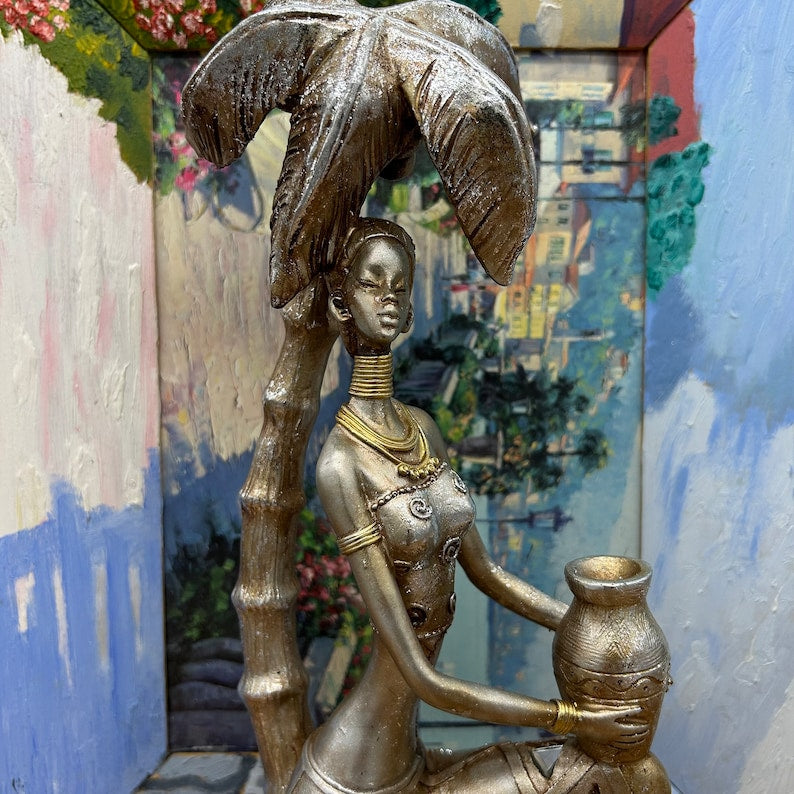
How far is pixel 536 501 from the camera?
6.08 feet

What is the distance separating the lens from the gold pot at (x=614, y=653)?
110cm

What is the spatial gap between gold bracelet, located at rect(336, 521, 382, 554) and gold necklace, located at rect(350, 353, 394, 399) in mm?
243

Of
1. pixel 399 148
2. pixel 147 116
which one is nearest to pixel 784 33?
pixel 399 148

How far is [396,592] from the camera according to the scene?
1.13 meters

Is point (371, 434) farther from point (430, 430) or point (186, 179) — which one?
point (186, 179)

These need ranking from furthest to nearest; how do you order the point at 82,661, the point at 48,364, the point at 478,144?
1. the point at 82,661
2. the point at 48,364
3. the point at 478,144

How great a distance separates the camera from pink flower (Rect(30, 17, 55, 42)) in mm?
1450

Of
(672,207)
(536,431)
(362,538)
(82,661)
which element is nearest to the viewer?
(362,538)

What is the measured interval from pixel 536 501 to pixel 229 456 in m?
0.86

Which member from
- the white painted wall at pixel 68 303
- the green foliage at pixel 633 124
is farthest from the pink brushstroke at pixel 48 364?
the green foliage at pixel 633 124

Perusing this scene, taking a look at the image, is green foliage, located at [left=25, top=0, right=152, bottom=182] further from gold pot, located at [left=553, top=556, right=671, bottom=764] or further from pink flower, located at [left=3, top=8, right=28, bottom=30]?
gold pot, located at [left=553, top=556, right=671, bottom=764]

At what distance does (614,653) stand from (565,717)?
142mm

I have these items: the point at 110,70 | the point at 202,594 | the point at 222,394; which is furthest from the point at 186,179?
the point at 202,594

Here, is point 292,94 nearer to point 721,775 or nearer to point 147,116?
point 147,116
